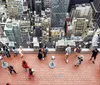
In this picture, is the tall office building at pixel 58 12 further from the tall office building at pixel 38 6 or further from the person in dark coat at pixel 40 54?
the person in dark coat at pixel 40 54

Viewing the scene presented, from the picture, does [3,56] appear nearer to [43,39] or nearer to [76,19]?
[43,39]

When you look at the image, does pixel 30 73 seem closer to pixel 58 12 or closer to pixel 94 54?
pixel 94 54

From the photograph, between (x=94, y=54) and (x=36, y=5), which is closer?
(x=94, y=54)

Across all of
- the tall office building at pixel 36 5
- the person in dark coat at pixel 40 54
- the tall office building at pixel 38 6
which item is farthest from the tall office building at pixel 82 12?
the person in dark coat at pixel 40 54

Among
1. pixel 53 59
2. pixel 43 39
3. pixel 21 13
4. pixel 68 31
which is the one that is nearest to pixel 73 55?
pixel 53 59

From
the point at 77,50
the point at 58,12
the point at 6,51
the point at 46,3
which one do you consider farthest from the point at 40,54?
the point at 46,3

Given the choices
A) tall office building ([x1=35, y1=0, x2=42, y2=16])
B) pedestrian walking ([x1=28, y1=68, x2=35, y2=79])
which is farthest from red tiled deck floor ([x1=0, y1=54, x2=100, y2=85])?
tall office building ([x1=35, y1=0, x2=42, y2=16])
